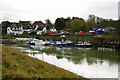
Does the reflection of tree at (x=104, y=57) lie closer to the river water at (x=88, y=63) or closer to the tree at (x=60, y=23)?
the river water at (x=88, y=63)

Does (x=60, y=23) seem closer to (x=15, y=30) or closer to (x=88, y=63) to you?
(x=15, y=30)

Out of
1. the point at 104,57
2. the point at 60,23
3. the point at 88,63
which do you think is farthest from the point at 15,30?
the point at 88,63

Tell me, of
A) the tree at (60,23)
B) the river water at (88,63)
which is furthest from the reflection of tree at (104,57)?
the tree at (60,23)

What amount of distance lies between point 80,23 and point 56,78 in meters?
77.8

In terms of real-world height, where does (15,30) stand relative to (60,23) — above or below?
below

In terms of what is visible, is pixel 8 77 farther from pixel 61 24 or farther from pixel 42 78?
pixel 61 24

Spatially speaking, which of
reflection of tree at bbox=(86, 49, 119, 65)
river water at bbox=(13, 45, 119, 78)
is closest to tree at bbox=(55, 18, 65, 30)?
reflection of tree at bbox=(86, 49, 119, 65)

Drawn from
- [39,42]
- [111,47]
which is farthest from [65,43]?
[111,47]

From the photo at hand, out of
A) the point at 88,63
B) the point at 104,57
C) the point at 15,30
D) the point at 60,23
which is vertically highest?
the point at 60,23

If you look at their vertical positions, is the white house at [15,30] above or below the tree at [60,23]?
below

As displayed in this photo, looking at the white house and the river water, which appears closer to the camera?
the river water

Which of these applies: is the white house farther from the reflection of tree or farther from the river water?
the reflection of tree

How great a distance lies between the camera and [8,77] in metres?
9.34

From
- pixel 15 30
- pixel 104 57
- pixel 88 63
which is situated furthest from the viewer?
pixel 15 30
